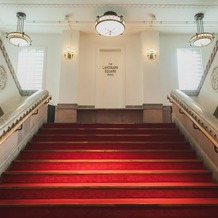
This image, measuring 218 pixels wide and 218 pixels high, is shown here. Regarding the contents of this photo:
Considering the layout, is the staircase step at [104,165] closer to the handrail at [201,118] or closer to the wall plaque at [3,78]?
the handrail at [201,118]

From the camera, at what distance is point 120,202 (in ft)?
8.75

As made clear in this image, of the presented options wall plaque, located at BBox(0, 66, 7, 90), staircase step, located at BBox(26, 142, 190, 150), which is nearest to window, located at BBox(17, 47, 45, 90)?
wall plaque, located at BBox(0, 66, 7, 90)

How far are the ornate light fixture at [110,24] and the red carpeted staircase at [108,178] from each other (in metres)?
3.23

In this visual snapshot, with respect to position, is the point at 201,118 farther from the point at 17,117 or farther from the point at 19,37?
the point at 19,37

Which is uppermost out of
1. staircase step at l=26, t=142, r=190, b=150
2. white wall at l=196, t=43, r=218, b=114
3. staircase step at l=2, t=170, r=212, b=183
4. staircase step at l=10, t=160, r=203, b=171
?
white wall at l=196, t=43, r=218, b=114

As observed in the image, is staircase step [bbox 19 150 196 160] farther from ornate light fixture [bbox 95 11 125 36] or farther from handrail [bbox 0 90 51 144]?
ornate light fixture [bbox 95 11 125 36]

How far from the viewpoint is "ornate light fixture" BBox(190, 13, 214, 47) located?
22.9 feet

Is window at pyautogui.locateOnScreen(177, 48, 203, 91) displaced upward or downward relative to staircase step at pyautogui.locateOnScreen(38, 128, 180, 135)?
upward

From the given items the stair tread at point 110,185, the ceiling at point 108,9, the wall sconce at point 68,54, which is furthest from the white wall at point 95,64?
the stair tread at point 110,185

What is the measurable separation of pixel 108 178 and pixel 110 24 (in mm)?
4727

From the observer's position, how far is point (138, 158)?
153 inches

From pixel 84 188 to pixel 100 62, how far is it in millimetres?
6098

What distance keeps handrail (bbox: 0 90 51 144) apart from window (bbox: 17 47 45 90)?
139 inches

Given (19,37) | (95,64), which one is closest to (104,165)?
(19,37)
